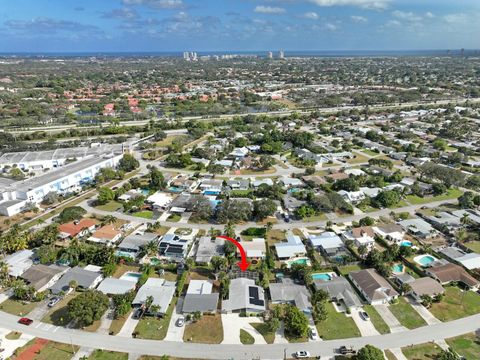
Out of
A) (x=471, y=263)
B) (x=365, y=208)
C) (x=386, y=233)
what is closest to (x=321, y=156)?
(x=365, y=208)

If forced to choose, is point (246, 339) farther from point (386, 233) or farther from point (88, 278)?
point (386, 233)

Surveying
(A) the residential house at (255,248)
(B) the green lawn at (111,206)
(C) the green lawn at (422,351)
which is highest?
(B) the green lawn at (111,206)

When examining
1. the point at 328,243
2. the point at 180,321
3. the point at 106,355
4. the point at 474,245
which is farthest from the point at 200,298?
the point at 474,245

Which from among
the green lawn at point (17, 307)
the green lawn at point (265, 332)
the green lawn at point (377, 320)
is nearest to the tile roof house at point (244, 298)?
the green lawn at point (265, 332)

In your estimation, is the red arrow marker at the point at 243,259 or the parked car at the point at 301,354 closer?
the parked car at the point at 301,354

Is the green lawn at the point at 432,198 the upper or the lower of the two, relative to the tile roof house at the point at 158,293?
upper

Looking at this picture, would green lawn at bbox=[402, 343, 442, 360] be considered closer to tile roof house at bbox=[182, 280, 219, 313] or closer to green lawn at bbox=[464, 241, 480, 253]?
tile roof house at bbox=[182, 280, 219, 313]

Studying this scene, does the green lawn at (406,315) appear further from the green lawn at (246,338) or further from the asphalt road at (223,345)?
the green lawn at (246,338)
